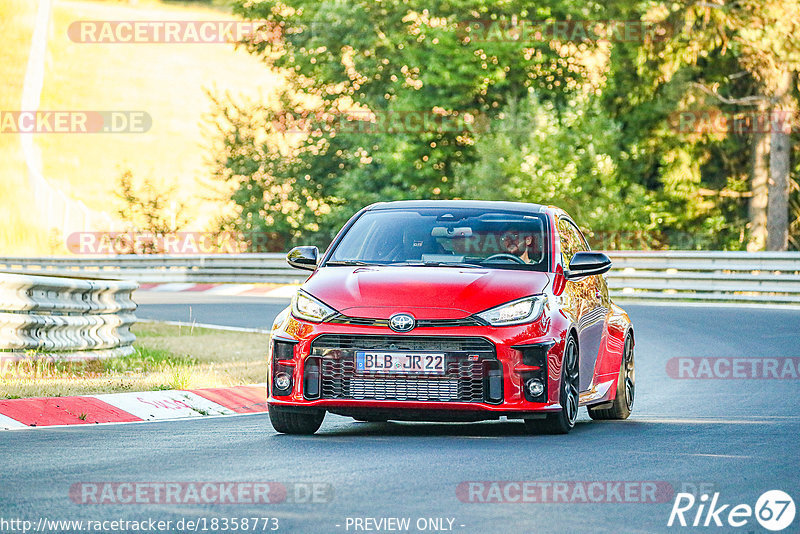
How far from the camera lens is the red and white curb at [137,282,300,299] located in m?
35.6

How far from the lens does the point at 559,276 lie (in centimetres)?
1103

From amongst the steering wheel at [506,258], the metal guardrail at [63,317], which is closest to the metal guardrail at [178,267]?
the metal guardrail at [63,317]

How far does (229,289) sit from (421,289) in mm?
27351

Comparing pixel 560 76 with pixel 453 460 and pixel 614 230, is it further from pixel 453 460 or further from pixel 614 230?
pixel 453 460

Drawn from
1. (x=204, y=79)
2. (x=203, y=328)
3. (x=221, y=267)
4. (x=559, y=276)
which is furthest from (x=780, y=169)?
(x=204, y=79)

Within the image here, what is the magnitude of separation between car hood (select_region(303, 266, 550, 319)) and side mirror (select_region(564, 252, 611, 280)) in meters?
0.38

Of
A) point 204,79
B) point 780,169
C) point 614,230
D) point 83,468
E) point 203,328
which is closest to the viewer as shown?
point 83,468

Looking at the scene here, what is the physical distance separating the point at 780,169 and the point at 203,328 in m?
17.4

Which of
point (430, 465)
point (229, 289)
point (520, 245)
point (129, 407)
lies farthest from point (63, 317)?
point (229, 289)
